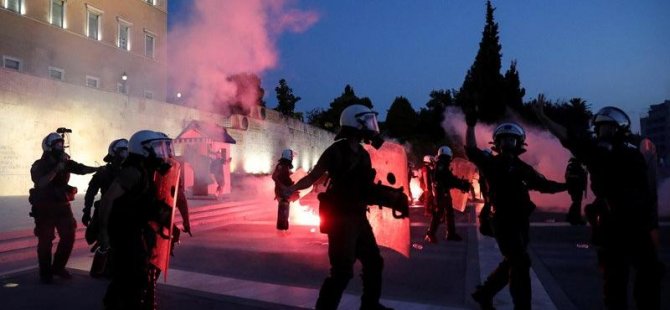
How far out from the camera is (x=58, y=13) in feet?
82.9

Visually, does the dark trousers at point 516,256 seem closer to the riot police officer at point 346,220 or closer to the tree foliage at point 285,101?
the riot police officer at point 346,220

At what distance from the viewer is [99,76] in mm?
27625

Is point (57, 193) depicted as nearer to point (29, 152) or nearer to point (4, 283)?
point (4, 283)

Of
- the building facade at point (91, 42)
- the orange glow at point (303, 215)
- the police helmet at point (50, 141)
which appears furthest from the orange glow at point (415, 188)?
the building facade at point (91, 42)

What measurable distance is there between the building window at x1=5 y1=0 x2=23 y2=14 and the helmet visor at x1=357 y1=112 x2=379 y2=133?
23.8 metres

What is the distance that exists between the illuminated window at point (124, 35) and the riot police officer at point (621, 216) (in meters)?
29.1

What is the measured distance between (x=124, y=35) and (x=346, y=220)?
2859 cm

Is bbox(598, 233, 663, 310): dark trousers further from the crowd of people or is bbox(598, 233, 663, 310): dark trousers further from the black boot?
the black boot

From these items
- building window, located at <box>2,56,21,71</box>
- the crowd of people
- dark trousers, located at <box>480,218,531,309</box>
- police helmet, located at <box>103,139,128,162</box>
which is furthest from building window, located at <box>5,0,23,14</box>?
dark trousers, located at <box>480,218,531,309</box>

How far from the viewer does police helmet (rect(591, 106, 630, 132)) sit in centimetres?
395

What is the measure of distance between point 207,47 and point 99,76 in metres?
7.32

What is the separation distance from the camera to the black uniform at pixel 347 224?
416 centimetres

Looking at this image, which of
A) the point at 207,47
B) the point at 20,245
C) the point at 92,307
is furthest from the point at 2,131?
the point at 92,307

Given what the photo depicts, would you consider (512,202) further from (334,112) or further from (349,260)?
(334,112)
